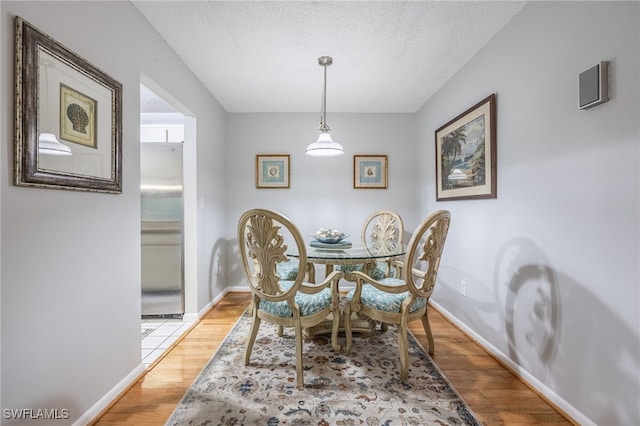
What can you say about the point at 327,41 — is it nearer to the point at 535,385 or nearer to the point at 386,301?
the point at 386,301

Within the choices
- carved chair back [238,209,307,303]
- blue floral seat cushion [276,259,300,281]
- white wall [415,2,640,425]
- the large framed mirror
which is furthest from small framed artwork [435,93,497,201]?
the large framed mirror

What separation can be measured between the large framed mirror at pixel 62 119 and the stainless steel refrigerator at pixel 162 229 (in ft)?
3.62

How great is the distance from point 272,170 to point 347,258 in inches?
86.8

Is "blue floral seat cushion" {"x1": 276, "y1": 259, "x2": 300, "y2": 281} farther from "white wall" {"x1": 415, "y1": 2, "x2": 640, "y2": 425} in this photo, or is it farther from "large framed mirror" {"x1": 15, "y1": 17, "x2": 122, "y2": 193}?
"white wall" {"x1": 415, "y1": 2, "x2": 640, "y2": 425}

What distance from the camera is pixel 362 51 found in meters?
2.26

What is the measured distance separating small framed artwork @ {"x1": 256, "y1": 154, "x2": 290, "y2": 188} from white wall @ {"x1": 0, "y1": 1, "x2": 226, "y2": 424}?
1699 mm

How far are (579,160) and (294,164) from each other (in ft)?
9.43

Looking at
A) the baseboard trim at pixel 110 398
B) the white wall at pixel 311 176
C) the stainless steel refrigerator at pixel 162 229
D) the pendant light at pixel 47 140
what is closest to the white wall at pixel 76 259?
the baseboard trim at pixel 110 398

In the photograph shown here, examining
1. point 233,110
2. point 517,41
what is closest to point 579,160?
point 517,41

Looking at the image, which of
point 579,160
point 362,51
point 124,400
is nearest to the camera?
point 579,160

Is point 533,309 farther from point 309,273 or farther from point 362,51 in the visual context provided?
point 362,51

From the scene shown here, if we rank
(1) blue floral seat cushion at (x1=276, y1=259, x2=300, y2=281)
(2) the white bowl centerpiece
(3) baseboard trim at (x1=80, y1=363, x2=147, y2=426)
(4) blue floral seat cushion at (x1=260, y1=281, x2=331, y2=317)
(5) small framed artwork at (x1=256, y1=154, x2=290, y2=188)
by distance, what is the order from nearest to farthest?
(3) baseboard trim at (x1=80, y1=363, x2=147, y2=426) < (4) blue floral seat cushion at (x1=260, y1=281, x2=331, y2=317) < (2) the white bowl centerpiece < (1) blue floral seat cushion at (x1=276, y1=259, x2=300, y2=281) < (5) small framed artwork at (x1=256, y1=154, x2=290, y2=188)

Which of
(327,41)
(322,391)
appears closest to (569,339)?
(322,391)

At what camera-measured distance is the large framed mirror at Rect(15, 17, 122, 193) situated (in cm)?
107
